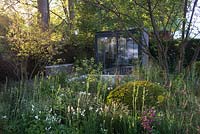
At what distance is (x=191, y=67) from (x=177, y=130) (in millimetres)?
4164

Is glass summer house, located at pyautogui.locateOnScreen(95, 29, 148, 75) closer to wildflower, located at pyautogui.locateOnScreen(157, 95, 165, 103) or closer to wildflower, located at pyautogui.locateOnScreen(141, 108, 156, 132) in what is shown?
wildflower, located at pyautogui.locateOnScreen(157, 95, 165, 103)

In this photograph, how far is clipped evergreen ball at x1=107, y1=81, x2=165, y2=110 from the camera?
493 cm

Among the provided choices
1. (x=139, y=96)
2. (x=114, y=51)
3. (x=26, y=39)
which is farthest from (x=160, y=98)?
(x=114, y=51)

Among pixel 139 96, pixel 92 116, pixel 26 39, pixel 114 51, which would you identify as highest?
pixel 26 39

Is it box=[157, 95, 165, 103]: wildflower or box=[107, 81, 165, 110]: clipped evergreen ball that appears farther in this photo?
box=[107, 81, 165, 110]: clipped evergreen ball

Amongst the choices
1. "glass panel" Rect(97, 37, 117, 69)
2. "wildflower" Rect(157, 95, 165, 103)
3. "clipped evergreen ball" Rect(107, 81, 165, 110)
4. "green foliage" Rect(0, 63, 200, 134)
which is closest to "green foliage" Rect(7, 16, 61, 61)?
"green foliage" Rect(0, 63, 200, 134)

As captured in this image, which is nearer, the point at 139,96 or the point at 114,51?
the point at 139,96

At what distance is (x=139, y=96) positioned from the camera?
510 cm

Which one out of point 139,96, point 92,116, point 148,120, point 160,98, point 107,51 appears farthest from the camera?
point 107,51

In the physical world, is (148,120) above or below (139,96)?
below

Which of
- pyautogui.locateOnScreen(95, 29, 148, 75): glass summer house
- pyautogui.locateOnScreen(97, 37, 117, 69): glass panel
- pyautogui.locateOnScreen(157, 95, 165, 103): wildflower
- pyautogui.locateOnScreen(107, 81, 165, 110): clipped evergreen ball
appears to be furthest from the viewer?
pyautogui.locateOnScreen(97, 37, 117, 69): glass panel

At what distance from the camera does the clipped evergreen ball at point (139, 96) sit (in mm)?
4928

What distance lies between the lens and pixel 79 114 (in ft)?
14.0

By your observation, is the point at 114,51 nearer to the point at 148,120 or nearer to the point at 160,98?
the point at 160,98
